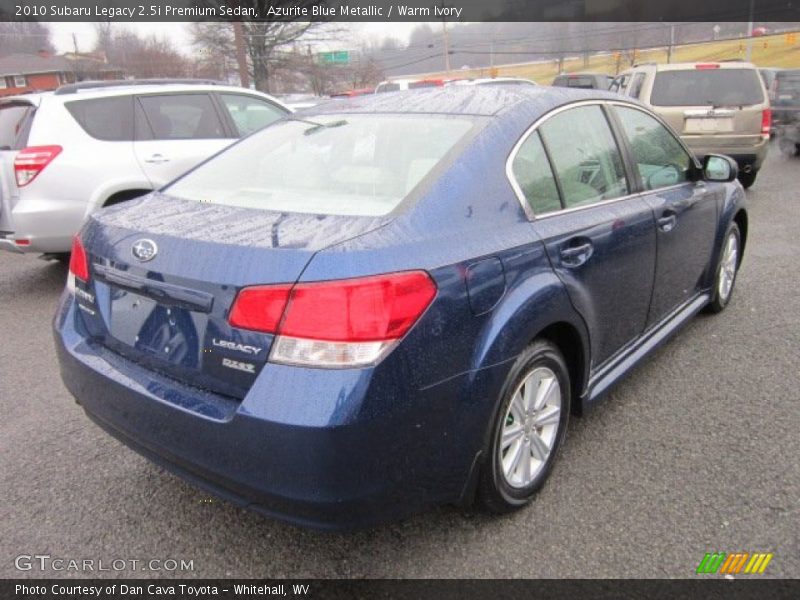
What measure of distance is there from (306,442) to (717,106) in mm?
8884

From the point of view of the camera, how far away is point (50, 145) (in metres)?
5.16

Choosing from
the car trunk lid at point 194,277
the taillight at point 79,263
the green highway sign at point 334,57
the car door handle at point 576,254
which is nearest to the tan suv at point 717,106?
the car door handle at point 576,254

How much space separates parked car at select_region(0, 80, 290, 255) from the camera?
5.12 metres

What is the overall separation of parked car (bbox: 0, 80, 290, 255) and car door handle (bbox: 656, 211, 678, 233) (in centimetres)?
435

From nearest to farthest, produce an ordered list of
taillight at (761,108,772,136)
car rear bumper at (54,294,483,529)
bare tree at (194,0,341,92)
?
car rear bumper at (54,294,483,529), taillight at (761,108,772,136), bare tree at (194,0,341,92)

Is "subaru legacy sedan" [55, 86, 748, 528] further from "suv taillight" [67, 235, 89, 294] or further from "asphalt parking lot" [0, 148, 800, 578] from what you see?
"asphalt parking lot" [0, 148, 800, 578]

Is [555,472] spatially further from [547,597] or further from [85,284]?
[85,284]

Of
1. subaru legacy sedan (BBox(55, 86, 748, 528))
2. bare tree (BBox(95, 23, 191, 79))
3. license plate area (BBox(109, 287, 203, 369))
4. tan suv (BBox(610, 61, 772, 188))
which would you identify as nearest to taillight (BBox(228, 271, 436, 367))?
subaru legacy sedan (BBox(55, 86, 748, 528))

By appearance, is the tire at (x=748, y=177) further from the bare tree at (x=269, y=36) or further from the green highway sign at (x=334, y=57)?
the green highway sign at (x=334, y=57)

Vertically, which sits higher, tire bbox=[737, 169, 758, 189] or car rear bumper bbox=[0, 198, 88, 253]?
car rear bumper bbox=[0, 198, 88, 253]

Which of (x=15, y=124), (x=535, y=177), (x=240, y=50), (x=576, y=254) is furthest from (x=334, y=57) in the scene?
(x=576, y=254)

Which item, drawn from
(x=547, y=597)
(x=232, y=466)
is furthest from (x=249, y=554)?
(x=547, y=597)

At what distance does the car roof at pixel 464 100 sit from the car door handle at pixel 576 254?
606 mm

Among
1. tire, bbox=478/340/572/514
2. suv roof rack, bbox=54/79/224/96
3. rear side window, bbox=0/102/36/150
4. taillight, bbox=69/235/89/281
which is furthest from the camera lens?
suv roof rack, bbox=54/79/224/96
